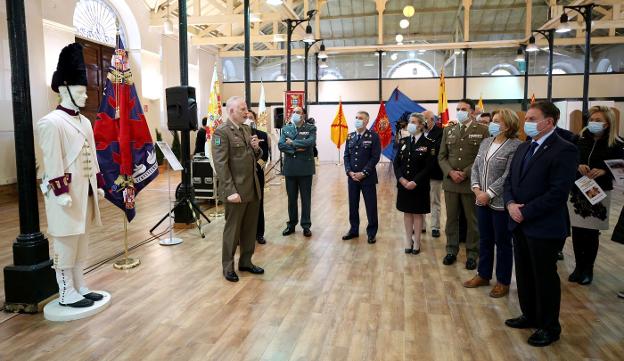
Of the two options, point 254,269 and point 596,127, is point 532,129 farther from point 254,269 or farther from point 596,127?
point 254,269

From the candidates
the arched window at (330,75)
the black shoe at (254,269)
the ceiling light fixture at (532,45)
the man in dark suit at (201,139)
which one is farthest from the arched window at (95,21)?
the ceiling light fixture at (532,45)

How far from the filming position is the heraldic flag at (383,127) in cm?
1089

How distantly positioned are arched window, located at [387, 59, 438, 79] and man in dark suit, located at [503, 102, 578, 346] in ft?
47.9

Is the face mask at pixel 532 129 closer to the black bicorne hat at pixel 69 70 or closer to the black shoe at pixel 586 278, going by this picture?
the black shoe at pixel 586 278

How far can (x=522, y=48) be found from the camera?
15008 mm

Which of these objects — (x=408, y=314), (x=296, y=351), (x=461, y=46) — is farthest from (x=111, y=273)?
(x=461, y=46)

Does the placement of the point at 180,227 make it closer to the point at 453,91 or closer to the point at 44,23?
the point at 44,23

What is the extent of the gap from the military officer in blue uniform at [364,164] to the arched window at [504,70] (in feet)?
43.2

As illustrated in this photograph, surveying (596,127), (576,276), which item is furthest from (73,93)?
(576,276)

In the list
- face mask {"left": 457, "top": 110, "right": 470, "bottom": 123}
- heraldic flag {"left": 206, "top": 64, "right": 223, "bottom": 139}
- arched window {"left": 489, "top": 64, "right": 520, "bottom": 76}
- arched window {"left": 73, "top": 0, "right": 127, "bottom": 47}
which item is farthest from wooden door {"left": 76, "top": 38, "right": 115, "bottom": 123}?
arched window {"left": 489, "top": 64, "right": 520, "bottom": 76}

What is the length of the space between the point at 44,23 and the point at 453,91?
12783mm

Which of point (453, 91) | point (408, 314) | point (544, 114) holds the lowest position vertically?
point (408, 314)

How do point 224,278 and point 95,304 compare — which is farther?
point 224,278

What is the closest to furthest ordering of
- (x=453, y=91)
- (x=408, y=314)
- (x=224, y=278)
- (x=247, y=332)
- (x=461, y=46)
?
(x=247, y=332) → (x=408, y=314) → (x=224, y=278) → (x=461, y=46) → (x=453, y=91)
